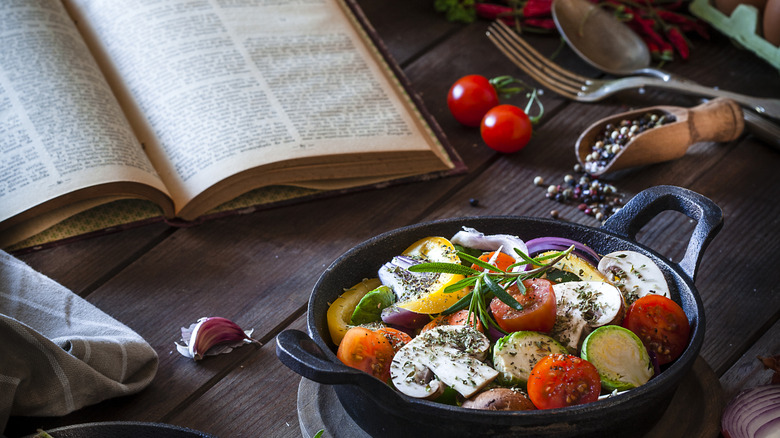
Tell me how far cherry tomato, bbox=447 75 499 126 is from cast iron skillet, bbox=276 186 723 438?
597 mm

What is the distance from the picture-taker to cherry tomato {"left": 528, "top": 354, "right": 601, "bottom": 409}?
2.54 feet

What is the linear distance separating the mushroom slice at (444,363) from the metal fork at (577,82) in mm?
924

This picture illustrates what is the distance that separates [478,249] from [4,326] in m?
0.60

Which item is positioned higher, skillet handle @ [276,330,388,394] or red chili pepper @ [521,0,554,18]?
skillet handle @ [276,330,388,394]

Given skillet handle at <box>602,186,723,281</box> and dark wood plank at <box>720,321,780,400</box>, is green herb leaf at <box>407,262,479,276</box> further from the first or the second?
dark wood plank at <box>720,321,780,400</box>

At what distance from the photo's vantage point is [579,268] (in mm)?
951

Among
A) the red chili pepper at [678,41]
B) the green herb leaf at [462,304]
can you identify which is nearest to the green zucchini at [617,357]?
the green herb leaf at [462,304]

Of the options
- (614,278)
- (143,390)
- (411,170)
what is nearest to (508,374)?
(614,278)

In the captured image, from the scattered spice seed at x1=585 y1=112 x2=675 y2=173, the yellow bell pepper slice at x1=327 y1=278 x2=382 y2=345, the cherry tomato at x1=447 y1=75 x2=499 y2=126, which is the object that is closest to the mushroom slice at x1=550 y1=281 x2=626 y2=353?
the yellow bell pepper slice at x1=327 y1=278 x2=382 y2=345

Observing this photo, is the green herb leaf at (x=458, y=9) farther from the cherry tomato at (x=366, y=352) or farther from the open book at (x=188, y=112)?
the cherry tomato at (x=366, y=352)

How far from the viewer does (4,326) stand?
0.93 metres

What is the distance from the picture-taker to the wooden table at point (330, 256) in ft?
3.44

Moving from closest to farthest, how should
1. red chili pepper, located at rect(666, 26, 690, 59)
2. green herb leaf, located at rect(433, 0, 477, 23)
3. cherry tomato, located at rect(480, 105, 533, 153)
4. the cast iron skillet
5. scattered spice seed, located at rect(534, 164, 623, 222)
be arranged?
the cast iron skillet
scattered spice seed, located at rect(534, 164, 623, 222)
cherry tomato, located at rect(480, 105, 533, 153)
red chili pepper, located at rect(666, 26, 690, 59)
green herb leaf, located at rect(433, 0, 477, 23)

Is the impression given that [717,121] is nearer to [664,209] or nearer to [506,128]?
[506,128]
